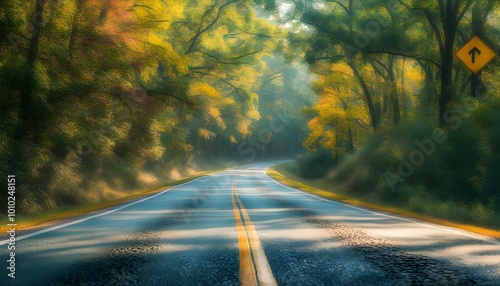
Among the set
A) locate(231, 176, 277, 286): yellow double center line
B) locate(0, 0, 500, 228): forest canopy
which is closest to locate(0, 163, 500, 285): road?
locate(231, 176, 277, 286): yellow double center line

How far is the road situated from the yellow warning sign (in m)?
6.77

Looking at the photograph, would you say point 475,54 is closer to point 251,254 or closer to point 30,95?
point 251,254

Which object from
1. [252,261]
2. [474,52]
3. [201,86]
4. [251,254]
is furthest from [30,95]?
[201,86]

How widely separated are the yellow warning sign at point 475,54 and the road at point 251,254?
6765 mm

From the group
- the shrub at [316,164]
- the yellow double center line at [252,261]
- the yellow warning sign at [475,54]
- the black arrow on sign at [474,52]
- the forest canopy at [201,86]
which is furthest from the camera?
the shrub at [316,164]

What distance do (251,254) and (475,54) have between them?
11270 millimetres

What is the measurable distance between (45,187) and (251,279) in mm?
10976

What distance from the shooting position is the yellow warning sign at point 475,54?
13.6 m

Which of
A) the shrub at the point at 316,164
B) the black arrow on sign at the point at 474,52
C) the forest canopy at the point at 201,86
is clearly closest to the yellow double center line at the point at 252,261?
the forest canopy at the point at 201,86

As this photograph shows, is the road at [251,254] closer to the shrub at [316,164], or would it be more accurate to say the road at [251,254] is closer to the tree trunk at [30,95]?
the tree trunk at [30,95]

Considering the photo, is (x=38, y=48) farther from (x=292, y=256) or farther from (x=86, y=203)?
(x=292, y=256)

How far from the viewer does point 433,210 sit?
560 inches

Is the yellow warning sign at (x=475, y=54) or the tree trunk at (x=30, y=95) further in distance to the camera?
the yellow warning sign at (x=475, y=54)

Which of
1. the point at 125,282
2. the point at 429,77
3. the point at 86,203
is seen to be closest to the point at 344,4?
the point at 429,77
